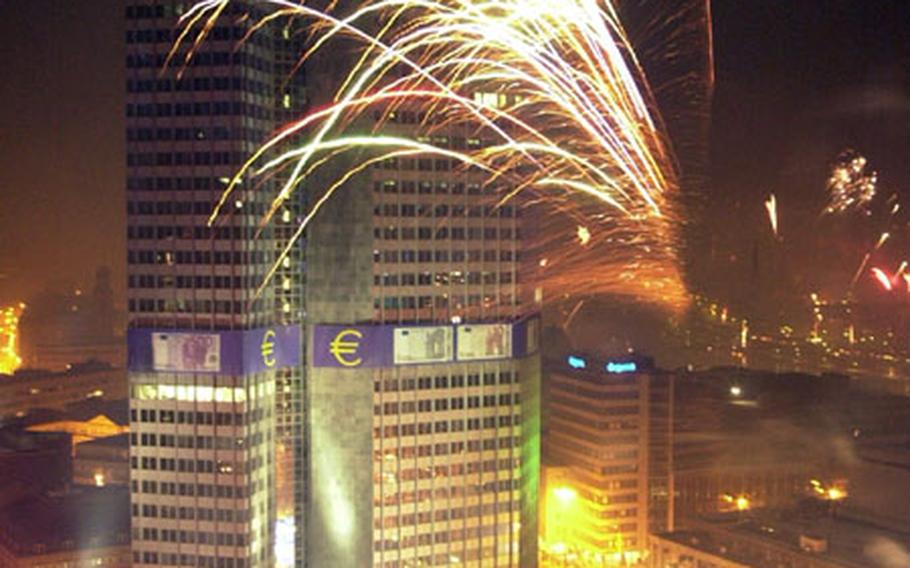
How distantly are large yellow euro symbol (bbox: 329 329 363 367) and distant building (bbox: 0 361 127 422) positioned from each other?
48916 millimetres

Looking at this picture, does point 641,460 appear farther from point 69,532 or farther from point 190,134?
point 190,134

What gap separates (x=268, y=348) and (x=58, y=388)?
56.3 metres

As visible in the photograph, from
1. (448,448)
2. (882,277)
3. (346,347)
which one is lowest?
(448,448)

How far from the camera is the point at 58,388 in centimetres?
8519

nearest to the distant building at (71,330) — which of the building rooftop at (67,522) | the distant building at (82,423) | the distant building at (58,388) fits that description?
the distant building at (58,388)

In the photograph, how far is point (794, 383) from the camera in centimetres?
7350

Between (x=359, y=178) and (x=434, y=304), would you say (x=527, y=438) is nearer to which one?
(x=434, y=304)

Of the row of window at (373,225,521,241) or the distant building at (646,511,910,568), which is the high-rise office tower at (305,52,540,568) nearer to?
the row of window at (373,225,521,241)

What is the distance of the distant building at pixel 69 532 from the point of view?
4875 cm

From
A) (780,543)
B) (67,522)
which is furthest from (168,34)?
(780,543)

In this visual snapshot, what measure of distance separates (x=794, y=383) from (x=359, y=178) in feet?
152

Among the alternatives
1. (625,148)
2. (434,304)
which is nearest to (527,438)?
(434,304)

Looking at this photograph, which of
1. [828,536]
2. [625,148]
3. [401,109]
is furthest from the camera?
[828,536]

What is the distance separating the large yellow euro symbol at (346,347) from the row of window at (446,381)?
1.09m
